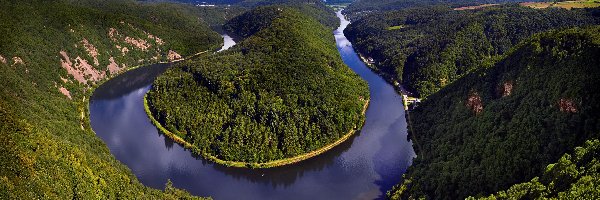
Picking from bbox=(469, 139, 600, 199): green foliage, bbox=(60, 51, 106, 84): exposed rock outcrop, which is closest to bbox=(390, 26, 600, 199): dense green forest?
bbox=(469, 139, 600, 199): green foliage

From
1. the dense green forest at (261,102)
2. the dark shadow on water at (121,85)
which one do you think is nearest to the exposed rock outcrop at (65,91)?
the dark shadow on water at (121,85)

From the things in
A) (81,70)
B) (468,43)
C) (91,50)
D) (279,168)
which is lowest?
(279,168)

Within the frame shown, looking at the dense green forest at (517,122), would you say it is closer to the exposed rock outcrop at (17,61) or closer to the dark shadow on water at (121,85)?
the dark shadow on water at (121,85)

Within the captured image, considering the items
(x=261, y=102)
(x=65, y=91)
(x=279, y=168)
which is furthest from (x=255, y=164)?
(x=65, y=91)

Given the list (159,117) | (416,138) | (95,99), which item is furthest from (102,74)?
(416,138)

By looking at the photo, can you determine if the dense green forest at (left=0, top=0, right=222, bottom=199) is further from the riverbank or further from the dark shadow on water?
the riverbank

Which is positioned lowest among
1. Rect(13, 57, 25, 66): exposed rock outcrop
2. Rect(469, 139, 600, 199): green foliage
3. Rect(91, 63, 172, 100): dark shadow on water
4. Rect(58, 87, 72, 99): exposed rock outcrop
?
Rect(91, 63, 172, 100): dark shadow on water

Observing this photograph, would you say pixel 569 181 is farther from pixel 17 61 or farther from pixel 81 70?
pixel 81 70
